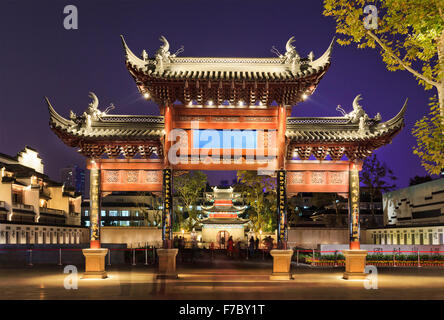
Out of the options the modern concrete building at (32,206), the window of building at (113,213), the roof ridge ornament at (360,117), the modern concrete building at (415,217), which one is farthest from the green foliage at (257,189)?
the window of building at (113,213)

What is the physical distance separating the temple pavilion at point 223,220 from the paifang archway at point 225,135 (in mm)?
37205

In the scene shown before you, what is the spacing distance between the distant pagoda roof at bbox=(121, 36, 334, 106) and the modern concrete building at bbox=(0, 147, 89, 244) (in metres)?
25.1

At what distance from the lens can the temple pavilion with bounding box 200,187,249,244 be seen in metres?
55.4

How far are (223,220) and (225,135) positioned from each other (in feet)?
127

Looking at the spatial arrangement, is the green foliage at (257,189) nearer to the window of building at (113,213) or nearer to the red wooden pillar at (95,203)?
the red wooden pillar at (95,203)

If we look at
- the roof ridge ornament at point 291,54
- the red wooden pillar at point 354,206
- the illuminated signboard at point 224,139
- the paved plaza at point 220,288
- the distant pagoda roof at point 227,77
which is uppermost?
the roof ridge ornament at point 291,54

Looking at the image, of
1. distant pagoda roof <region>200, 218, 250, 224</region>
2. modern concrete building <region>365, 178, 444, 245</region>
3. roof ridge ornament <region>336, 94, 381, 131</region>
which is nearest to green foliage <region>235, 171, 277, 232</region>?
distant pagoda roof <region>200, 218, 250, 224</region>

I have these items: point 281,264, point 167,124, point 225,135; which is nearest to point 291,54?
point 225,135

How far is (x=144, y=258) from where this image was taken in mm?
29625

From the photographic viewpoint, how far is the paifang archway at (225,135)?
695 inches

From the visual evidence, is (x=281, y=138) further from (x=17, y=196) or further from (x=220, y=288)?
(x=17, y=196)

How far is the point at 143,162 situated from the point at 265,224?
3626 centimetres

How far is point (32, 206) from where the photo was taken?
4975cm
